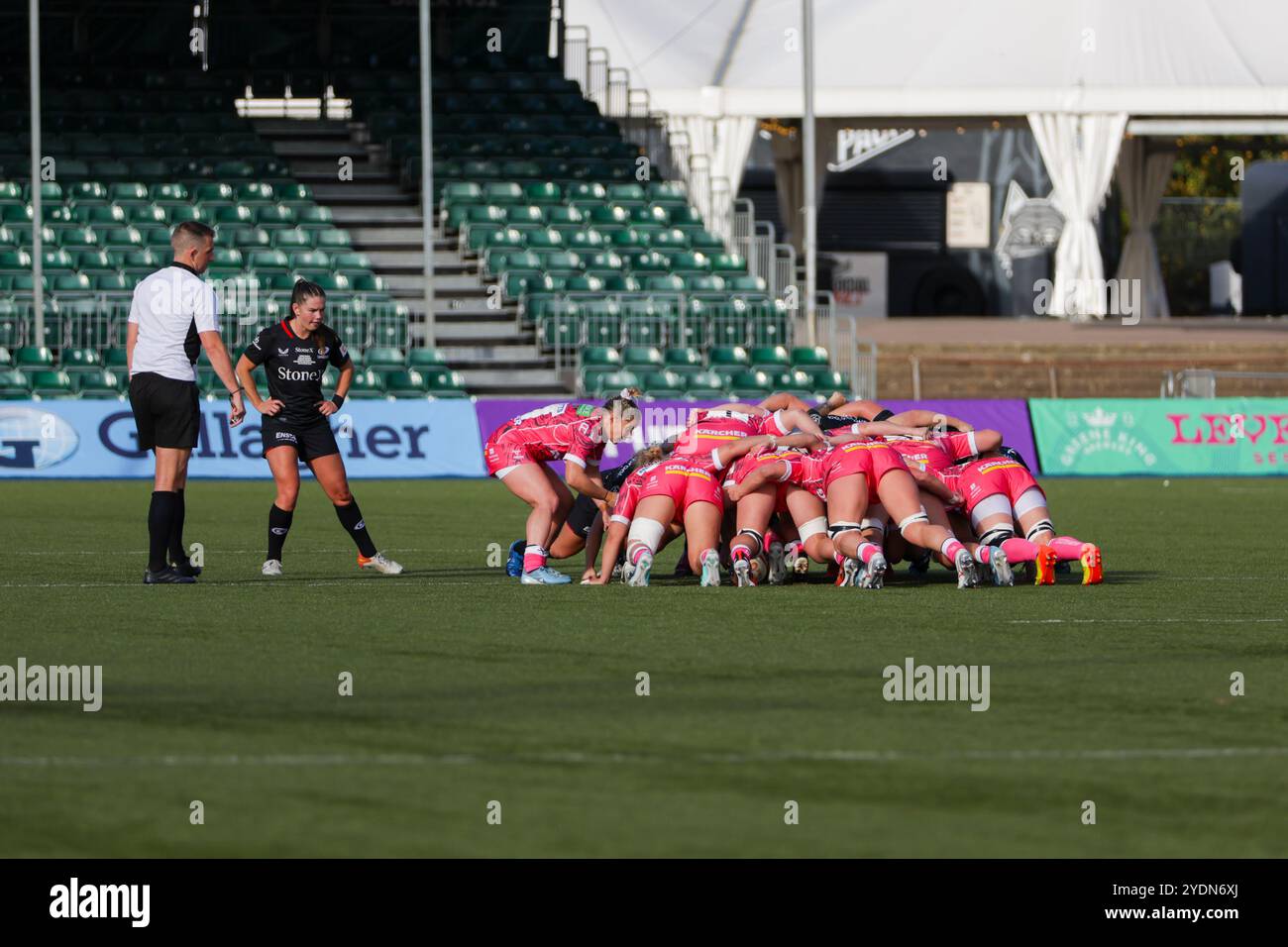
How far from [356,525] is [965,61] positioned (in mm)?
34175

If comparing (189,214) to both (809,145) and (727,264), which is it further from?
(809,145)

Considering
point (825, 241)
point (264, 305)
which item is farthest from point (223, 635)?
point (825, 241)

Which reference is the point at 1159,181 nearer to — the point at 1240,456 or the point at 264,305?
the point at 1240,456

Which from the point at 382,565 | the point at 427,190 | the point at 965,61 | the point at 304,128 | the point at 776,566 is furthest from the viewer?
the point at 965,61

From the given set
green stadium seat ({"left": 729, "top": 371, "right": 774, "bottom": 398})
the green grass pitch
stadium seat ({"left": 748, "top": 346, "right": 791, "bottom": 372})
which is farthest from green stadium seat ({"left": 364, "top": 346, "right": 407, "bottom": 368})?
the green grass pitch

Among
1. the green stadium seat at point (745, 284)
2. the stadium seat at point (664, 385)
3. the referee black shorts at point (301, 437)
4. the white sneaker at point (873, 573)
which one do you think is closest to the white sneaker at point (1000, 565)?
the white sneaker at point (873, 573)

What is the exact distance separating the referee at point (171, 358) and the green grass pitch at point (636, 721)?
701 millimetres

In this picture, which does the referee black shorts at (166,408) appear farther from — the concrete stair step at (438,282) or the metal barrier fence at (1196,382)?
the metal barrier fence at (1196,382)

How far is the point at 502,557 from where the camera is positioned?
54.6ft

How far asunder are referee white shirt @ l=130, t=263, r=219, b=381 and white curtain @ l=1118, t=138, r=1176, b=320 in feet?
147

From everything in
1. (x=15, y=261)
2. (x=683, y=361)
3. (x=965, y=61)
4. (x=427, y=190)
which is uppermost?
(x=965, y=61)

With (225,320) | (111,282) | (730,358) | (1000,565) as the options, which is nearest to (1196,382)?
(730,358)

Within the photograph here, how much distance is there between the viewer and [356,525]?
14586 mm

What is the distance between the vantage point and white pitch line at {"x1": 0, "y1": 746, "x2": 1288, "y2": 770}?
7.21 meters
